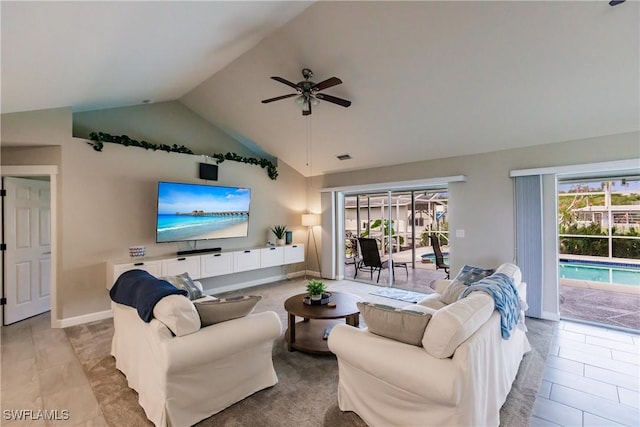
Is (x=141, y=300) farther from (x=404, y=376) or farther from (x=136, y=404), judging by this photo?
(x=404, y=376)

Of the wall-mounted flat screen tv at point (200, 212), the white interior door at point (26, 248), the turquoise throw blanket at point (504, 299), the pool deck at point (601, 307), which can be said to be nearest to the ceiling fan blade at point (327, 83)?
the turquoise throw blanket at point (504, 299)

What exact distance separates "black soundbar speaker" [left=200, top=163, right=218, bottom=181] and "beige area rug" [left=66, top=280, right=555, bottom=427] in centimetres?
293

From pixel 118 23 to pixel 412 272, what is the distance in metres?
6.69

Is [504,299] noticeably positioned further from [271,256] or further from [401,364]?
[271,256]

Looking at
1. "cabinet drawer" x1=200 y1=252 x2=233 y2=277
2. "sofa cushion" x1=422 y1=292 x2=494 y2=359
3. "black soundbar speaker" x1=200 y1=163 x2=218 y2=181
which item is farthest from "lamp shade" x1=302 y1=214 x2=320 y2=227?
"sofa cushion" x1=422 y1=292 x2=494 y2=359

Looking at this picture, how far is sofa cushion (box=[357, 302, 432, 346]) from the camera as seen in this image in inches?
70.2

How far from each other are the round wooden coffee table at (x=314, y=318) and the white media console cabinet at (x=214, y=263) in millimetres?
2101

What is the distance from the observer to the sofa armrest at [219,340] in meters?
1.85

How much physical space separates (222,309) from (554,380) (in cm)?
296

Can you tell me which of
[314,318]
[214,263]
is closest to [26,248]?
[214,263]

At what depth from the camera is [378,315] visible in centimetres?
195

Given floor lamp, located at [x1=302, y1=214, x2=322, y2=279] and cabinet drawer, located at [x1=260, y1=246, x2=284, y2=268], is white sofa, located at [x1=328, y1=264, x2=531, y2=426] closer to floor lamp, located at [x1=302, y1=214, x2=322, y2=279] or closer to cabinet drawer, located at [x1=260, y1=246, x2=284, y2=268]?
cabinet drawer, located at [x1=260, y1=246, x2=284, y2=268]

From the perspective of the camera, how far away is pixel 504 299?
2.24 meters

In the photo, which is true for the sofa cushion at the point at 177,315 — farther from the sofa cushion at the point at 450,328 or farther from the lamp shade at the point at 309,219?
the lamp shade at the point at 309,219
